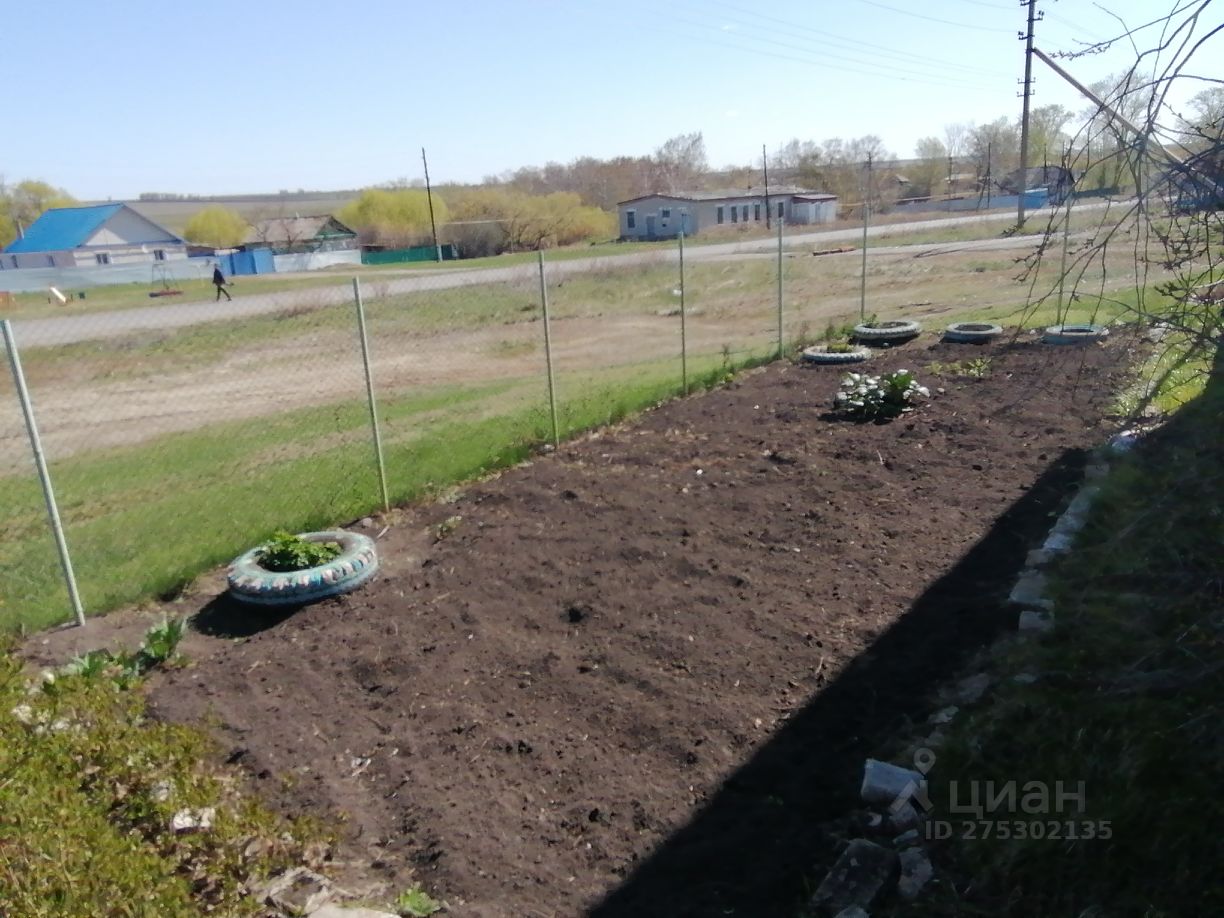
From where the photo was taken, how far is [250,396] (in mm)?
14430

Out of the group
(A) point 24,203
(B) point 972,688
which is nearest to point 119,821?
(B) point 972,688

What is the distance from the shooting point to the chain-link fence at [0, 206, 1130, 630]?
7234mm

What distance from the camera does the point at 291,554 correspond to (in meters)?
5.84

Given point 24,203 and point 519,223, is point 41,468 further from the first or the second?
point 24,203

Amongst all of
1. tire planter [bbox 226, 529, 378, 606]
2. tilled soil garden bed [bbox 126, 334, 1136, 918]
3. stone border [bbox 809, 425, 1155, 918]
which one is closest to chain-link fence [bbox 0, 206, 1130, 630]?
tire planter [bbox 226, 529, 378, 606]

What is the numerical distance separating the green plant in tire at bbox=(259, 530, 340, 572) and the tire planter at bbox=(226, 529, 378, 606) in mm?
46

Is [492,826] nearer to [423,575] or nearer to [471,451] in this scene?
[423,575]

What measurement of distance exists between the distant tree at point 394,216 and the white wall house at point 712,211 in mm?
16935

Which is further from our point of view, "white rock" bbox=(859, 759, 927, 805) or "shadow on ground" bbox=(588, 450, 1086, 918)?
"white rock" bbox=(859, 759, 927, 805)

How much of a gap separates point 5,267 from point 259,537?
229ft

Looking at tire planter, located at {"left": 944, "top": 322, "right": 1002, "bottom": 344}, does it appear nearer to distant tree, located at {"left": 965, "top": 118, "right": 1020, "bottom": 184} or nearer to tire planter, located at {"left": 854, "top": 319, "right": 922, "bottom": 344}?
tire planter, located at {"left": 854, "top": 319, "right": 922, "bottom": 344}

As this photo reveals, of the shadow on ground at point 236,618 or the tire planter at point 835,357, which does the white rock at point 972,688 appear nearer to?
the shadow on ground at point 236,618

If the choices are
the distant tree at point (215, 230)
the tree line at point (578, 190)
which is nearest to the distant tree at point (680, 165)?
the tree line at point (578, 190)

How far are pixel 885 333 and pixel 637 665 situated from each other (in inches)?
361
